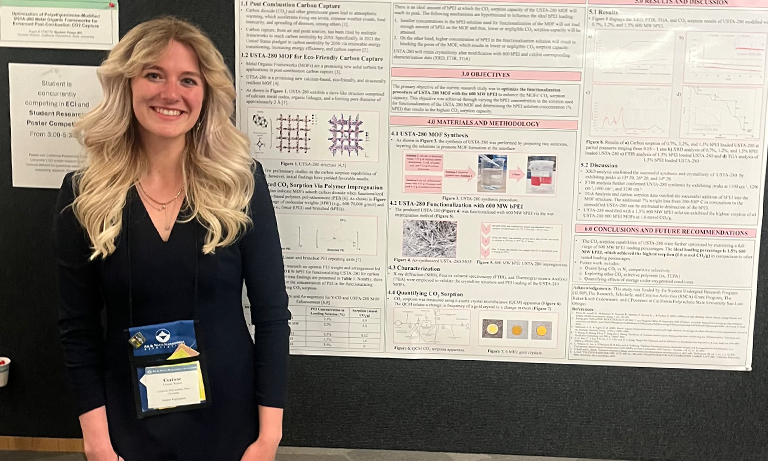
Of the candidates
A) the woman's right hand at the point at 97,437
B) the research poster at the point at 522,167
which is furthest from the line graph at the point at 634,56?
the woman's right hand at the point at 97,437

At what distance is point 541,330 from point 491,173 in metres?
0.57

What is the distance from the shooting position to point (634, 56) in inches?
80.0

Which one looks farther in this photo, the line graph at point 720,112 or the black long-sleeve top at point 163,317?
the line graph at point 720,112

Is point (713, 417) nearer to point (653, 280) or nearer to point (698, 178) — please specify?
point (653, 280)

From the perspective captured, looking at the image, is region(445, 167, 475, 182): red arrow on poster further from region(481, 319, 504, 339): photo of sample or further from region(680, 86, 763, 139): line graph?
region(680, 86, 763, 139): line graph

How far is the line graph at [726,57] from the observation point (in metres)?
2.01

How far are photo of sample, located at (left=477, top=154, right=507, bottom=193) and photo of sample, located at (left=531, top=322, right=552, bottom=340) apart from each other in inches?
18.8

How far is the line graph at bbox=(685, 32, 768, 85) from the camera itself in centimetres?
201

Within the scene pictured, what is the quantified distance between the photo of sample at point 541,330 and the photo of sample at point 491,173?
0.48 m

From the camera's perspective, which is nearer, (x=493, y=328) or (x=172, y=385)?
(x=172, y=385)

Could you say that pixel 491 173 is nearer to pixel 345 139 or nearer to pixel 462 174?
pixel 462 174

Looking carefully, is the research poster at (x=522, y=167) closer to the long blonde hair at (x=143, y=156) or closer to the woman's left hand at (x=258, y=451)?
the long blonde hair at (x=143, y=156)

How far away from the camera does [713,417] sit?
219cm

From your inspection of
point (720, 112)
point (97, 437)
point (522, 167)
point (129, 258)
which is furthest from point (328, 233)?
point (720, 112)
